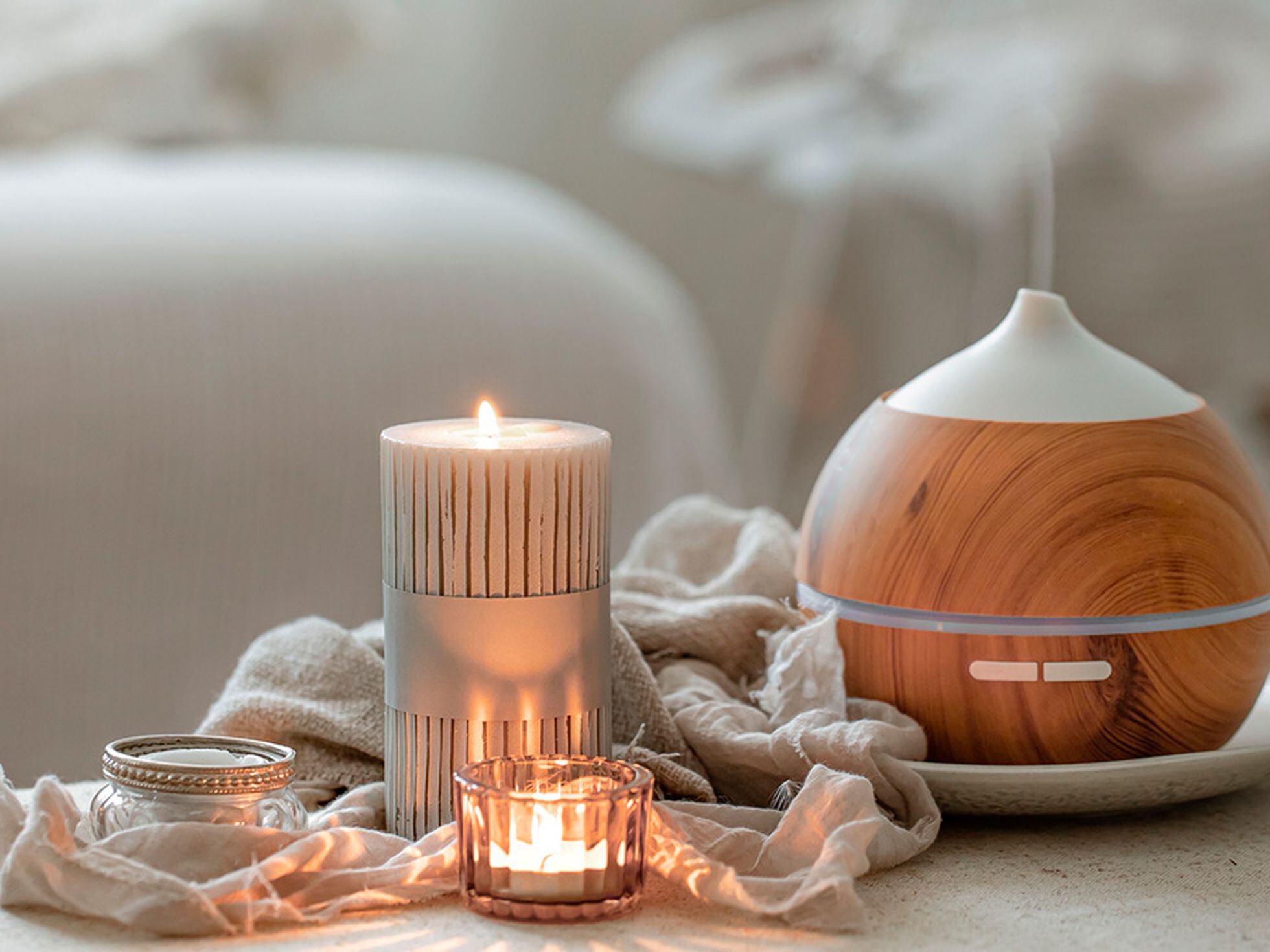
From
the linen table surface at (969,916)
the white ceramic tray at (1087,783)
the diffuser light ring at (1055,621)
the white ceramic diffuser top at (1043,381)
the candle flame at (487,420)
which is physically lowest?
the linen table surface at (969,916)

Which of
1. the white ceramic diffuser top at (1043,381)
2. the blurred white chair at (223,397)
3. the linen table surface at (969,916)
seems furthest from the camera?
the blurred white chair at (223,397)

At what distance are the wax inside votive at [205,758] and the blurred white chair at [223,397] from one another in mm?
600

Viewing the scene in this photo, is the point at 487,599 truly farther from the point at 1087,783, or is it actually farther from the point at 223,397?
the point at 223,397

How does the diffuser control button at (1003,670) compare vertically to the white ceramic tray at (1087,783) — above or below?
above

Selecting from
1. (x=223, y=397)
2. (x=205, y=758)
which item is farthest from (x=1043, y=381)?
(x=223, y=397)

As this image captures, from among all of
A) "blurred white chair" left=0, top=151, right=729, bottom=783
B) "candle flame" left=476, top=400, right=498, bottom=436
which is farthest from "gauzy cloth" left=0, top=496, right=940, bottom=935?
"blurred white chair" left=0, top=151, right=729, bottom=783

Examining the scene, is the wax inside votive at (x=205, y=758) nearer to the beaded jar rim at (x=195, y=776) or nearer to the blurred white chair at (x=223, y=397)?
A: the beaded jar rim at (x=195, y=776)

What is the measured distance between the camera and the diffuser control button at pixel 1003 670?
582 millimetres

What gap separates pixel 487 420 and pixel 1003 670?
0.20 m

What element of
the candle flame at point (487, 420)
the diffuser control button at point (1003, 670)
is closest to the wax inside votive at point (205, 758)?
the candle flame at point (487, 420)

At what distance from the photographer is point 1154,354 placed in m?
1.73

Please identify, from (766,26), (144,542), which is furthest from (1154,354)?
(144,542)

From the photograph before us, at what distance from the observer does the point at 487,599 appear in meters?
0.54

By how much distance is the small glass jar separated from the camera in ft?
1.69
